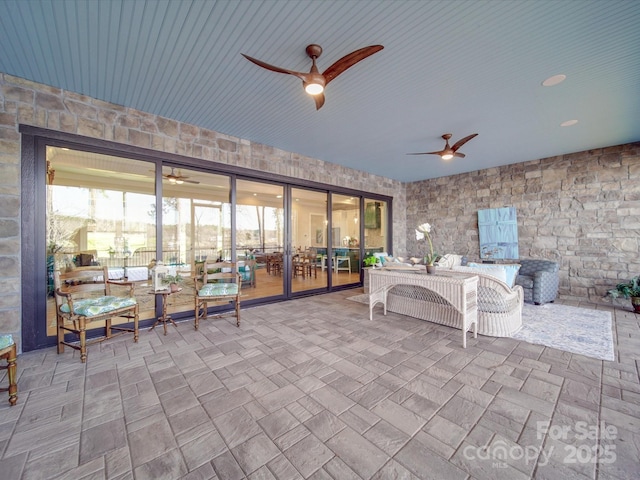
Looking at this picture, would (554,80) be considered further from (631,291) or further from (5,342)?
(5,342)

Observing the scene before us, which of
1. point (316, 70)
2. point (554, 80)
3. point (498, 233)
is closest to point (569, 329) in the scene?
point (554, 80)

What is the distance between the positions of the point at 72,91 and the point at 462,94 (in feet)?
14.9

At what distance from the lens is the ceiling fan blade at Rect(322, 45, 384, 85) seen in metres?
2.01

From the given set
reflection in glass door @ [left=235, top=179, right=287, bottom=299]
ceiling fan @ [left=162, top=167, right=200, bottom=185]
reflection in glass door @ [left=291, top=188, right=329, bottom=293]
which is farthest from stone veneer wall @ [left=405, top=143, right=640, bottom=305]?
ceiling fan @ [left=162, top=167, right=200, bottom=185]

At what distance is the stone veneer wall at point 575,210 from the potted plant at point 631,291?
41 cm

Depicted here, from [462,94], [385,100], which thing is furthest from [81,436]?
[462,94]

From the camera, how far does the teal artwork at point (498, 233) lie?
19.5ft

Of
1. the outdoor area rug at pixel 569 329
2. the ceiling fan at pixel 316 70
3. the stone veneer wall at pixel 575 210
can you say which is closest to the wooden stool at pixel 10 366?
the ceiling fan at pixel 316 70

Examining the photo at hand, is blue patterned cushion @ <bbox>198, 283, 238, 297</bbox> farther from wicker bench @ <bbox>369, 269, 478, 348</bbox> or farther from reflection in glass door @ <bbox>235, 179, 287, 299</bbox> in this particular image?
wicker bench @ <bbox>369, 269, 478, 348</bbox>

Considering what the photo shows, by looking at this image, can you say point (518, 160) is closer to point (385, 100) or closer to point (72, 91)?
point (385, 100)

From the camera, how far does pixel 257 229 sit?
5.62 metres

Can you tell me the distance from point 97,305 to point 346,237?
17.8ft

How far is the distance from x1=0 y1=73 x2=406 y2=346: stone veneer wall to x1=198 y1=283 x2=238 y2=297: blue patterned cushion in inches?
70.7

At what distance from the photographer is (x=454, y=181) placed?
6938 mm
